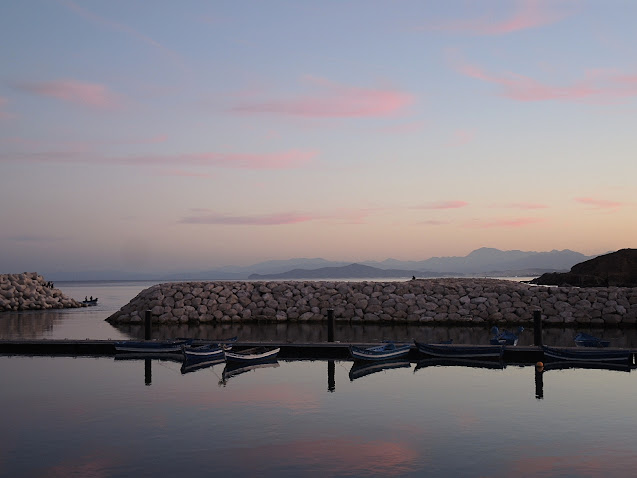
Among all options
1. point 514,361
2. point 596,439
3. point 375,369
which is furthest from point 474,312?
point 596,439

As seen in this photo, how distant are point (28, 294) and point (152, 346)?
152 ft

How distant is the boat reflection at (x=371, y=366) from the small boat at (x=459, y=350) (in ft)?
2.97

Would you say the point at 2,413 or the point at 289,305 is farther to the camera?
the point at 289,305

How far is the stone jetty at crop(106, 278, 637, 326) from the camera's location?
44.4 meters

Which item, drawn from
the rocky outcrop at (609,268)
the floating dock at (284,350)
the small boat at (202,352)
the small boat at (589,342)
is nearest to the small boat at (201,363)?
the small boat at (202,352)

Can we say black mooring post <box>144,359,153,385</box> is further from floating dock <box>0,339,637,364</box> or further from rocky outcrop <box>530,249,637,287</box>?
rocky outcrop <box>530,249,637,287</box>

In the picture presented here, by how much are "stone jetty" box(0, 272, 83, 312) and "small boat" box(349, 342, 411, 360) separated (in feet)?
161

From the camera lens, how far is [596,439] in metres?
16.9

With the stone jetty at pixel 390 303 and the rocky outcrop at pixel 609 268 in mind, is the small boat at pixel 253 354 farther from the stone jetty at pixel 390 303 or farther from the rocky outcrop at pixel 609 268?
the rocky outcrop at pixel 609 268

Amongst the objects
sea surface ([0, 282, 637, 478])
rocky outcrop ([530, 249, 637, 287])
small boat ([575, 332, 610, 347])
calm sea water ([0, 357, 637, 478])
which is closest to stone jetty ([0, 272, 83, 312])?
sea surface ([0, 282, 637, 478])

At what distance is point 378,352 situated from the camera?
28.5 meters

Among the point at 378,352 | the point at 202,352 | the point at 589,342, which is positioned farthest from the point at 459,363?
the point at 202,352

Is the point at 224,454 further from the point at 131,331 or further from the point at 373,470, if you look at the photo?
the point at 131,331

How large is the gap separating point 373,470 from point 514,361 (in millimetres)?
16222
